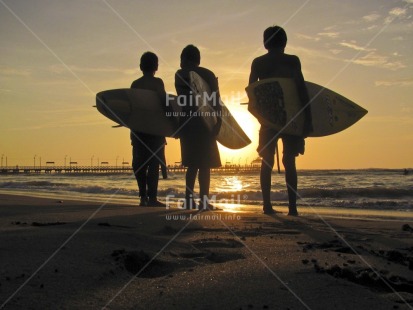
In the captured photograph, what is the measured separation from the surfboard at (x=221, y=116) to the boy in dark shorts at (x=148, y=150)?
0.81 m

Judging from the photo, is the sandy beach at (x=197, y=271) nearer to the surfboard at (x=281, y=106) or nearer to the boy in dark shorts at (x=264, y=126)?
the boy in dark shorts at (x=264, y=126)

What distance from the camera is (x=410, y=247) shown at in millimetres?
2920

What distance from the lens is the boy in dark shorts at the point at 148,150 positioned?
6070 mm

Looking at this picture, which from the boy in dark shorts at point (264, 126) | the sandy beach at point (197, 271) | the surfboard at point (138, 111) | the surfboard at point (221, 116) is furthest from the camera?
the surfboard at point (138, 111)

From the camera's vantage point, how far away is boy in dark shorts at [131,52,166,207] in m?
6.07

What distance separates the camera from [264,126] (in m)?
5.32

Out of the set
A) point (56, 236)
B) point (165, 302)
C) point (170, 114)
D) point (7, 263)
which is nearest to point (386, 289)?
point (165, 302)

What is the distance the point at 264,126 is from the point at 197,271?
3.51m

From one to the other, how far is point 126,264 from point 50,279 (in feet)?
1.36

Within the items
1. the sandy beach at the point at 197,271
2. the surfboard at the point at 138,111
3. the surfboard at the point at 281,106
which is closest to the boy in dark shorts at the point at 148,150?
the surfboard at the point at 138,111

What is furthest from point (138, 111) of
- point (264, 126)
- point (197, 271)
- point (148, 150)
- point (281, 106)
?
point (197, 271)

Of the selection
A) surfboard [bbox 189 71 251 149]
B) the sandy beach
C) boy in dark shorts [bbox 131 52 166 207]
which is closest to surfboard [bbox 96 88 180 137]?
boy in dark shorts [bbox 131 52 166 207]

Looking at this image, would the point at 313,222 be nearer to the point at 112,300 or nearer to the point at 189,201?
the point at 189,201

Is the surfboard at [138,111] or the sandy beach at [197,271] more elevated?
the surfboard at [138,111]
